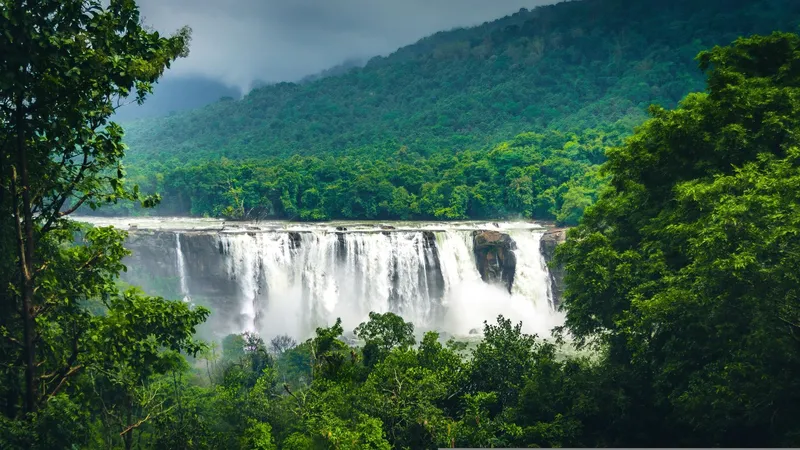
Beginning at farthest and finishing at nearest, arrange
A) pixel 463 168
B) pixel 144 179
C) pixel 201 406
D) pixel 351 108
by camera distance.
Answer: pixel 351 108 → pixel 144 179 → pixel 463 168 → pixel 201 406

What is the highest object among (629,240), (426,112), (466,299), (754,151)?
(426,112)

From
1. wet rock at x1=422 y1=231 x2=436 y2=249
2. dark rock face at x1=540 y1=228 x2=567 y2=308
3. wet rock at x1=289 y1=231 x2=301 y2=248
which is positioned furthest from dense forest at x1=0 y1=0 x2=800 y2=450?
dark rock face at x1=540 y1=228 x2=567 y2=308

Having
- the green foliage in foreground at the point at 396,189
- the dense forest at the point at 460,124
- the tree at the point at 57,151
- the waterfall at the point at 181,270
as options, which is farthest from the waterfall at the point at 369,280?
the tree at the point at 57,151

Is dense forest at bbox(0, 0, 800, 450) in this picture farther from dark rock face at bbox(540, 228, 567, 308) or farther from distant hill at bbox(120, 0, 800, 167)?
distant hill at bbox(120, 0, 800, 167)

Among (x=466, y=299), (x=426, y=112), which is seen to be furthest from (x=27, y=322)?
(x=426, y=112)

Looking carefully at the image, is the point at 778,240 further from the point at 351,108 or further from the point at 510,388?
the point at 351,108

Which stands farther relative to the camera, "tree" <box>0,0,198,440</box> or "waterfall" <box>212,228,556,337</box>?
"waterfall" <box>212,228,556,337</box>

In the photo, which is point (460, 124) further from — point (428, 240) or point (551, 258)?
point (428, 240)
